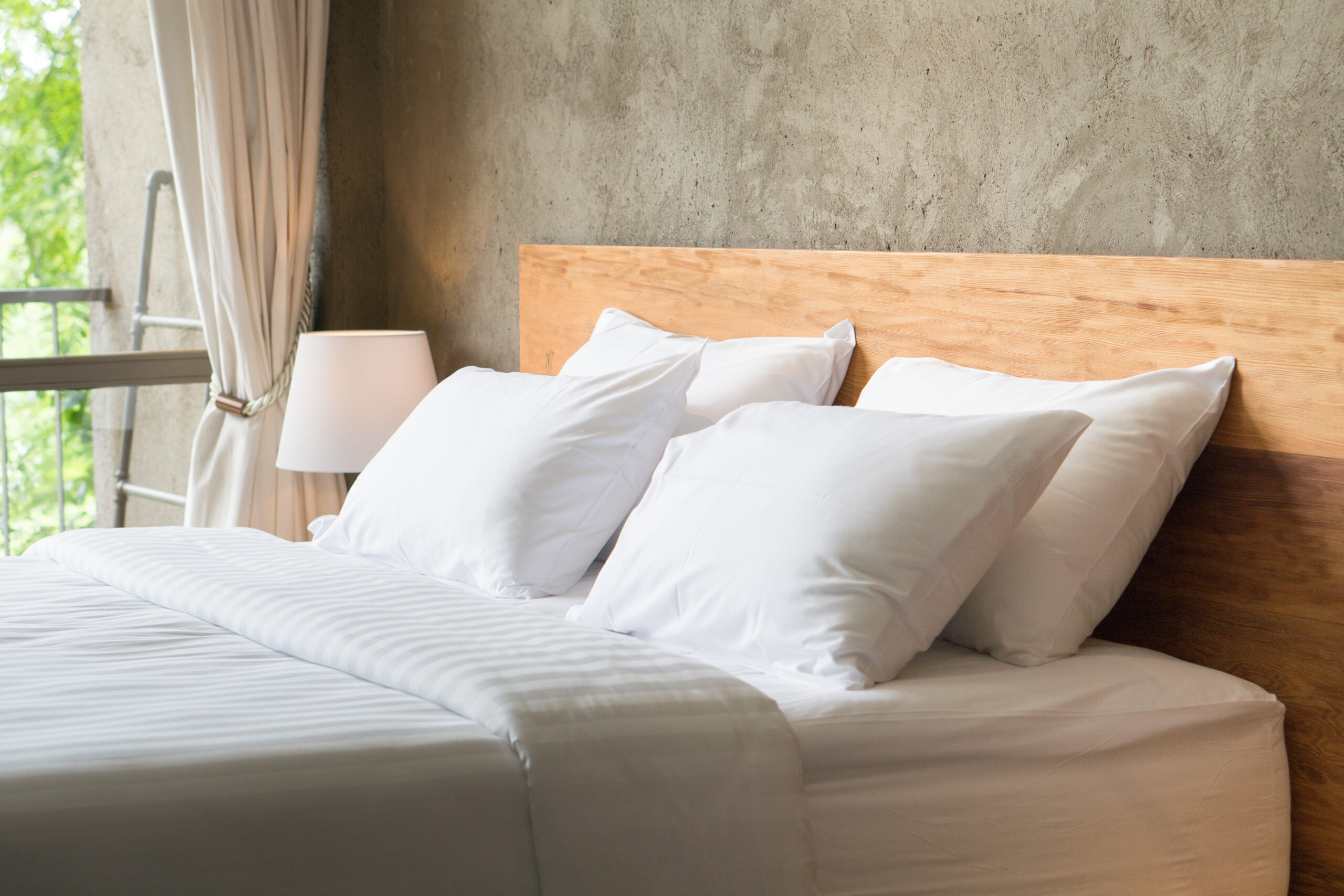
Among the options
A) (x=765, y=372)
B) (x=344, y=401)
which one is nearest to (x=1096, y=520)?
(x=765, y=372)

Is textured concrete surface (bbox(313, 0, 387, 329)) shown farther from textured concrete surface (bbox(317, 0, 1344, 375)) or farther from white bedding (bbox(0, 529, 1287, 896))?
white bedding (bbox(0, 529, 1287, 896))

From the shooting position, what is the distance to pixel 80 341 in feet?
11.9

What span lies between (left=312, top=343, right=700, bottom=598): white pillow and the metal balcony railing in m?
1.65

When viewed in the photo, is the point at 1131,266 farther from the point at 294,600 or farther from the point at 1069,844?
the point at 294,600

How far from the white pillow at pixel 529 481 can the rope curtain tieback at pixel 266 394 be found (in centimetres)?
143

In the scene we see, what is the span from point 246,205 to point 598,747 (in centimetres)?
267

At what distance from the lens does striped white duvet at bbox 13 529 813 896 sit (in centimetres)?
A: 133

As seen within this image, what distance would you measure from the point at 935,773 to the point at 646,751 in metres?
0.35

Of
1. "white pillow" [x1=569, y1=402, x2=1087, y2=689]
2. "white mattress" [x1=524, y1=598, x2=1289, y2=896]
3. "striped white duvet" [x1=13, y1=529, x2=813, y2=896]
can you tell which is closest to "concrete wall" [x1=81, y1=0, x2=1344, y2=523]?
"white pillow" [x1=569, y1=402, x2=1087, y2=689]

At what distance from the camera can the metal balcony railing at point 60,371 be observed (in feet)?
11.5

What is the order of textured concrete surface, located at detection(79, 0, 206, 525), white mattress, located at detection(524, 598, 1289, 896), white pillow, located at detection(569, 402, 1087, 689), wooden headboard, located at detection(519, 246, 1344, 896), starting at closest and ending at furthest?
1. white mattress, located at detection(524, 598, 1289, 896)
2. white pillow, located at detection(569, 402, 1087, 689)
3. wooden headboard, located at detection(519, 246, 1344, 896)
4. textured concrete surface, located at detection(79, 0, 206, 525)

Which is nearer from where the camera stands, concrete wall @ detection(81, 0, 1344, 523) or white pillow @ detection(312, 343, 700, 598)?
concrete wall @ detection(81, 0, 1344, 523)

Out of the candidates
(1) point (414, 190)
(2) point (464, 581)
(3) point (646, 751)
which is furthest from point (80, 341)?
(3) point (646, 751)

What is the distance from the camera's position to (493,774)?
52.6 inches
